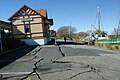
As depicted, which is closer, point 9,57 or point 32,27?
point 9,57

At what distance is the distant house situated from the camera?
34031 millimetres

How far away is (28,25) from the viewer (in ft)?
112

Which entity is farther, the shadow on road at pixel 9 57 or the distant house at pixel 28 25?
the distant house at pixel 28 25

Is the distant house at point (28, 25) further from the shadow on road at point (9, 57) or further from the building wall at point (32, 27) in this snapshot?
the shadow on road at point (9, 57)

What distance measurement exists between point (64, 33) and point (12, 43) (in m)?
92.4

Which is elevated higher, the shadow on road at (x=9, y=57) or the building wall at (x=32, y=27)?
the building wall at (x=32, y=27)

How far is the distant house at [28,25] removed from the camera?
34.0m

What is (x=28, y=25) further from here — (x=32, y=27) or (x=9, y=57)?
(x=9, y=57)

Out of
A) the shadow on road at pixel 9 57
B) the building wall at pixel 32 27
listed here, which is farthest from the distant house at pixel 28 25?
the shadow on road at pixel 9 57

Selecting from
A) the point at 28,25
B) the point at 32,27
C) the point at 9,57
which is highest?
the point at 28,25

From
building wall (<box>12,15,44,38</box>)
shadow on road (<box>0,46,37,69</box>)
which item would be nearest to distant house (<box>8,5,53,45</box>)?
building wall (<box>12,15,44,38</box>)

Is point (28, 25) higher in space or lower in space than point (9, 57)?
higher

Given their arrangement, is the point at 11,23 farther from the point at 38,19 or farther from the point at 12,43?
the point at 12,43

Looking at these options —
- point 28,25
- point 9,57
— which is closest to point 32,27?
point 28,25
